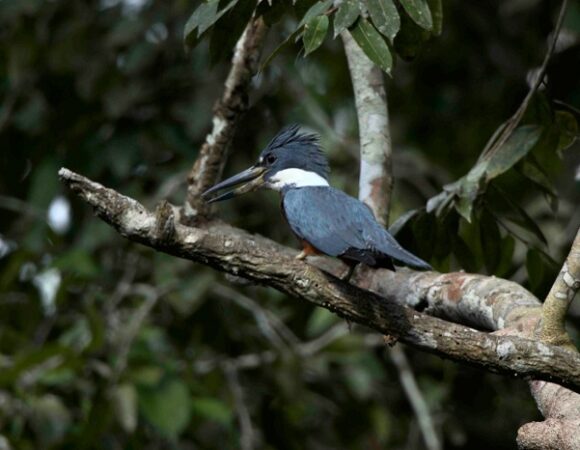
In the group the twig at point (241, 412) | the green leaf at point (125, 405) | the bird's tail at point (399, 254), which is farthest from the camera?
the twig at point (241, 412)

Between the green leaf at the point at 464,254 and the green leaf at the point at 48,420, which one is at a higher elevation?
the green leaf at the point at 48,420

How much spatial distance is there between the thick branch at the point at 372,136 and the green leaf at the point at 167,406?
1.31 m

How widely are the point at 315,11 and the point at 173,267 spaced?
7.51 feet

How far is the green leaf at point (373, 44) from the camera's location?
2.81m

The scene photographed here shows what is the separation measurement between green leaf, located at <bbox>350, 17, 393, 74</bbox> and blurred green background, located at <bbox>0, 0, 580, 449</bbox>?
2.00m

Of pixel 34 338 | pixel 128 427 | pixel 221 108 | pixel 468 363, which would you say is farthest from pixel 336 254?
pixel 34 338

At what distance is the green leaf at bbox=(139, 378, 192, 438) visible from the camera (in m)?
4.47

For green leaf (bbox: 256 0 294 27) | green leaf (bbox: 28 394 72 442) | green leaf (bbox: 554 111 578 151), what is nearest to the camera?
green leaf (bbox: 256 0 294 27)

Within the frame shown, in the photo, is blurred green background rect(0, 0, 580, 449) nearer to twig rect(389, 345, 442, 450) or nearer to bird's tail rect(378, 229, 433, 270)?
twig rect(389, 345, 442, 450)

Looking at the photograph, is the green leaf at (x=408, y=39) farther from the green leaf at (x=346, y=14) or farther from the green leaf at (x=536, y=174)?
the green leaf at (x=536, y=174)

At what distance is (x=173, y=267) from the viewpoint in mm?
4930

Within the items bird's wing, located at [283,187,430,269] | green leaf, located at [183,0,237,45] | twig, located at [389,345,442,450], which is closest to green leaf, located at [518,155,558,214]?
bird's wing, located at [283,187,430,269]

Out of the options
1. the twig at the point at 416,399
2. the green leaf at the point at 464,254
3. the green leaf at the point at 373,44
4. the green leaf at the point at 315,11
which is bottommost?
the twig at the point at 416,399

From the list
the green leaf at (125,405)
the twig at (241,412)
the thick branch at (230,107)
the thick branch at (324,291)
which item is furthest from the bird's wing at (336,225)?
the twig at (241,412)
